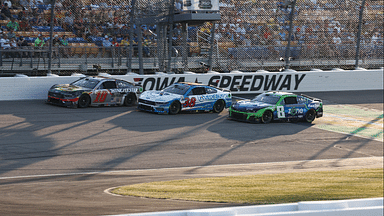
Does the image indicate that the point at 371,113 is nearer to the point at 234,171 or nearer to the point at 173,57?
the point at 173,57

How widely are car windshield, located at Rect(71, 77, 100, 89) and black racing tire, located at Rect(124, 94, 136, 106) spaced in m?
1.26

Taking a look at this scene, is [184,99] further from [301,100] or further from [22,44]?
[22,44]

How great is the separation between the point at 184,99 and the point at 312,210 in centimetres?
1313

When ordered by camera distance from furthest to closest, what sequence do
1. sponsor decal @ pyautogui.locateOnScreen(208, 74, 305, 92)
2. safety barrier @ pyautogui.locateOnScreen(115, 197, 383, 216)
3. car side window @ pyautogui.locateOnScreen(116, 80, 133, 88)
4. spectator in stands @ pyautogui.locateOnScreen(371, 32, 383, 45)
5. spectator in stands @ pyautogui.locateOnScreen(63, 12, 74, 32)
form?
spectator in stands @ pyautogui.locateOnScreen(371, 32, 383, 45) → sponsor decal @ pyautogui.locateOnScreen(208, 74, 305, 92) → spectator in stands @ pyautogui.locateOnScreen(63, 12, 74, 32) → car side window @ pyautogui.locateOnScreen(116, 80, 133, 88) → safety barrier @ pyautogui.locateOnScreen(115, 197, 383, 216)

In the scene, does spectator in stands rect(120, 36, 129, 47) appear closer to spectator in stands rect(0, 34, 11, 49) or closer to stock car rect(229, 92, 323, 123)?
spectator in stands rect(0, 34, 11, 49)

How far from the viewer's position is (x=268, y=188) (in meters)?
8.24

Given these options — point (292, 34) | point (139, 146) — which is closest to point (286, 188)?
point (139, 146)

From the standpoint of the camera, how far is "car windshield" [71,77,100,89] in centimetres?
1748

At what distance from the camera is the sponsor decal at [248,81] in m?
20.9

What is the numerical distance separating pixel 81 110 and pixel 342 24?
13.4 m

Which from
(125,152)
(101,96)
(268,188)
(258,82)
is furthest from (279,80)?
(268,188)

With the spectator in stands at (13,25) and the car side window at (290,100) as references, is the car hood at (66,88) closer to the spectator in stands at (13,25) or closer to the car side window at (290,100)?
the spectator in stands at (13,25)

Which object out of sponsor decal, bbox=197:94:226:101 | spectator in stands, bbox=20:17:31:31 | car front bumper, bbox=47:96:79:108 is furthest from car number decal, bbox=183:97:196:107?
spectator in stands, bbox=20:17:31:31

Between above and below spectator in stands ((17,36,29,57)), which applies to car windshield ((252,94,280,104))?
below
